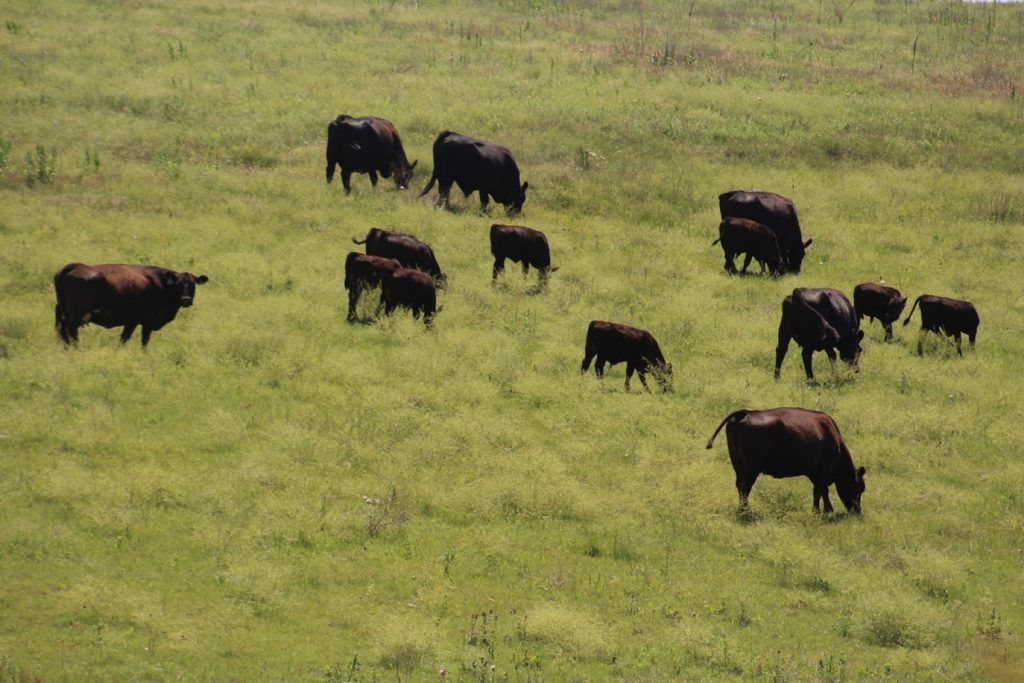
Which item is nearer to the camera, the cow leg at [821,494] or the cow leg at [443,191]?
the cow leg at [821,494]

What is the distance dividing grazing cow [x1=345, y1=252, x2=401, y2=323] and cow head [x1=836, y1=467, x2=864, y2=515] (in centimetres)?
900

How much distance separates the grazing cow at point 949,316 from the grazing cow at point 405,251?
29.9ft

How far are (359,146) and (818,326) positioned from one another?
43.3 ft

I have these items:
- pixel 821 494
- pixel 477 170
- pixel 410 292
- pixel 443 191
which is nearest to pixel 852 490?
pixel 821 494

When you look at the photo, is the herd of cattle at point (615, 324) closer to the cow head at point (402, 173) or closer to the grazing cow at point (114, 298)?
the grazing cow at point (114, 298)

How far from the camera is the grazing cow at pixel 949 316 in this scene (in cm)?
2248

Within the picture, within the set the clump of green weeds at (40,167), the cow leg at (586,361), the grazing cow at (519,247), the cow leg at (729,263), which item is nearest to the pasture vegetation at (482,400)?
the clump of green weeds at (40,167)

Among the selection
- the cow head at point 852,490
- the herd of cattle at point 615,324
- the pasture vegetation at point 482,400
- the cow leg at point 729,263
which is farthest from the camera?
the cow leg at point 729,263

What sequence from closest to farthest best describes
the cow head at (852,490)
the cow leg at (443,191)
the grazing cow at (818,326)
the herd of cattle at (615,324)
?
the herd of cattle at (615,324) → the cow head at (852,490) → the grazing cow at (818,326) → the cow leg at (443,191)

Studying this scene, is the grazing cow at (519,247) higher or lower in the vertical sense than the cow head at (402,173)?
lower

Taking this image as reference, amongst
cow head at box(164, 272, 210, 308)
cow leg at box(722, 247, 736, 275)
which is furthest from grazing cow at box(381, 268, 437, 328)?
cow leg at box(722, 247, 736, 275)

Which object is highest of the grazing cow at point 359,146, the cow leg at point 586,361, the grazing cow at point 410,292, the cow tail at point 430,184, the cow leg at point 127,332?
the grazing cow at point 359,146

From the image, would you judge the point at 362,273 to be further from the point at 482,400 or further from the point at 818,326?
the point at 818,326

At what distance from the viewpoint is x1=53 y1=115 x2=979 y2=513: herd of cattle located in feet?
50.6
